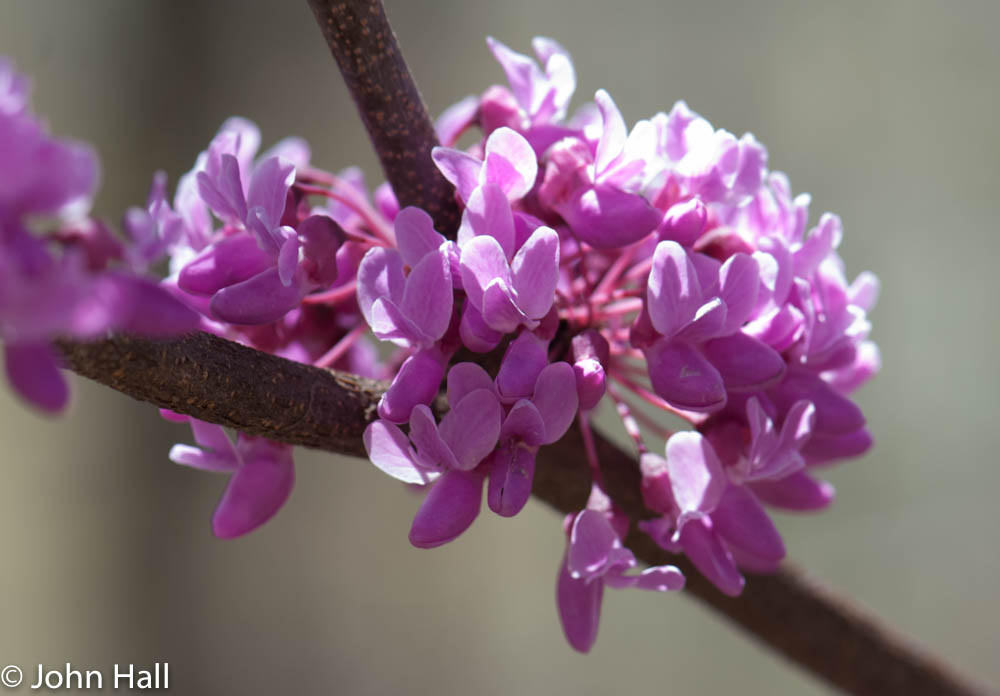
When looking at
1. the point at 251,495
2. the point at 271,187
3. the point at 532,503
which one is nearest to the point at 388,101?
the point at 271,187

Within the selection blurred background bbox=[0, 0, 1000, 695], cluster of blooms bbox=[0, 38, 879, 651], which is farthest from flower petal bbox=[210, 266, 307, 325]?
blurred background bbox=[0, 0, 1000, 695]

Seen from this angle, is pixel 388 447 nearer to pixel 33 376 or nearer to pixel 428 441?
pixel 428 441

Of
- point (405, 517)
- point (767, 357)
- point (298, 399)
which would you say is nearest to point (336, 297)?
point (298, 399)

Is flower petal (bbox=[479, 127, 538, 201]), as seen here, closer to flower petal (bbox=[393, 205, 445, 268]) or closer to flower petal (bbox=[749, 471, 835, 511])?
flower petal (bbox=[393, 205, 445, 268])

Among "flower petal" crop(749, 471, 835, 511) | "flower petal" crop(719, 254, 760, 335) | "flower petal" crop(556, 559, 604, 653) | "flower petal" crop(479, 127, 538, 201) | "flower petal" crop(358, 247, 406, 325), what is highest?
"flower petal" crop(479, 127, 538, 201)

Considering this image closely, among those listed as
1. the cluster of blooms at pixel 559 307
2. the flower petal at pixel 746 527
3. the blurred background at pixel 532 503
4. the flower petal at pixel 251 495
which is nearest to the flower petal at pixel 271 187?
the cluster of blooms at pixel 559 307

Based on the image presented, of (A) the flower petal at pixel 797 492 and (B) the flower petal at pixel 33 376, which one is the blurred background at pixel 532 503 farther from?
(B) the flower petal at pixel 33 376
